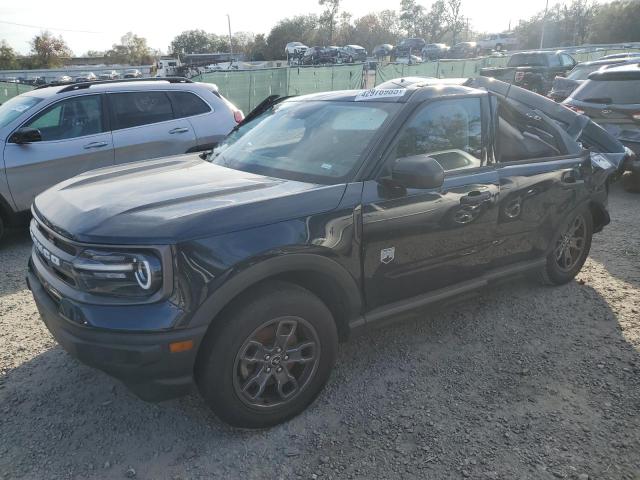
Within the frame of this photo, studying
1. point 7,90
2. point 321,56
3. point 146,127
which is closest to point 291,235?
point 146,127

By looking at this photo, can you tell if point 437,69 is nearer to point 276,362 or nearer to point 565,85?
point 565,85

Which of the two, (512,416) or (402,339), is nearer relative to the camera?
(512,416)

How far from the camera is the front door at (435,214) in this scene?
2828mm

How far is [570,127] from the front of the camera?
450 centimetres

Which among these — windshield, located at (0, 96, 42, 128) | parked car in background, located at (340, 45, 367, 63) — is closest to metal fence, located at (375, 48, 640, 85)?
windshield, located at (0, 96, 42, 128)

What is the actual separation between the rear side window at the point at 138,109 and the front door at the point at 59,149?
168 mm

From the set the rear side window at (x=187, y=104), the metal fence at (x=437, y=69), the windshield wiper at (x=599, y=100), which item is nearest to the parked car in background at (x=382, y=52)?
the metal fence at (x=437, y=69)

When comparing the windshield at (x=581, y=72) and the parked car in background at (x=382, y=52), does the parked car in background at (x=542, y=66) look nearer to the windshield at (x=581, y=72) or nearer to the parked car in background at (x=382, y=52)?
the windshield at (x=581, y=72)

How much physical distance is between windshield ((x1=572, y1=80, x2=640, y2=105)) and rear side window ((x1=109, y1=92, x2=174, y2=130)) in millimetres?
6359

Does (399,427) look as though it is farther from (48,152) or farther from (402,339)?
(48,152)

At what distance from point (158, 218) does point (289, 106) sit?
1767mm

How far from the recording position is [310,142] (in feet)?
10.5

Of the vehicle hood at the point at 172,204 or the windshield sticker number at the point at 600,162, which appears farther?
the windshield sticker number at the point at 600,162

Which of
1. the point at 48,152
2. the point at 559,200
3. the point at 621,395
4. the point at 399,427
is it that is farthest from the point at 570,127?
the point at 48,152
